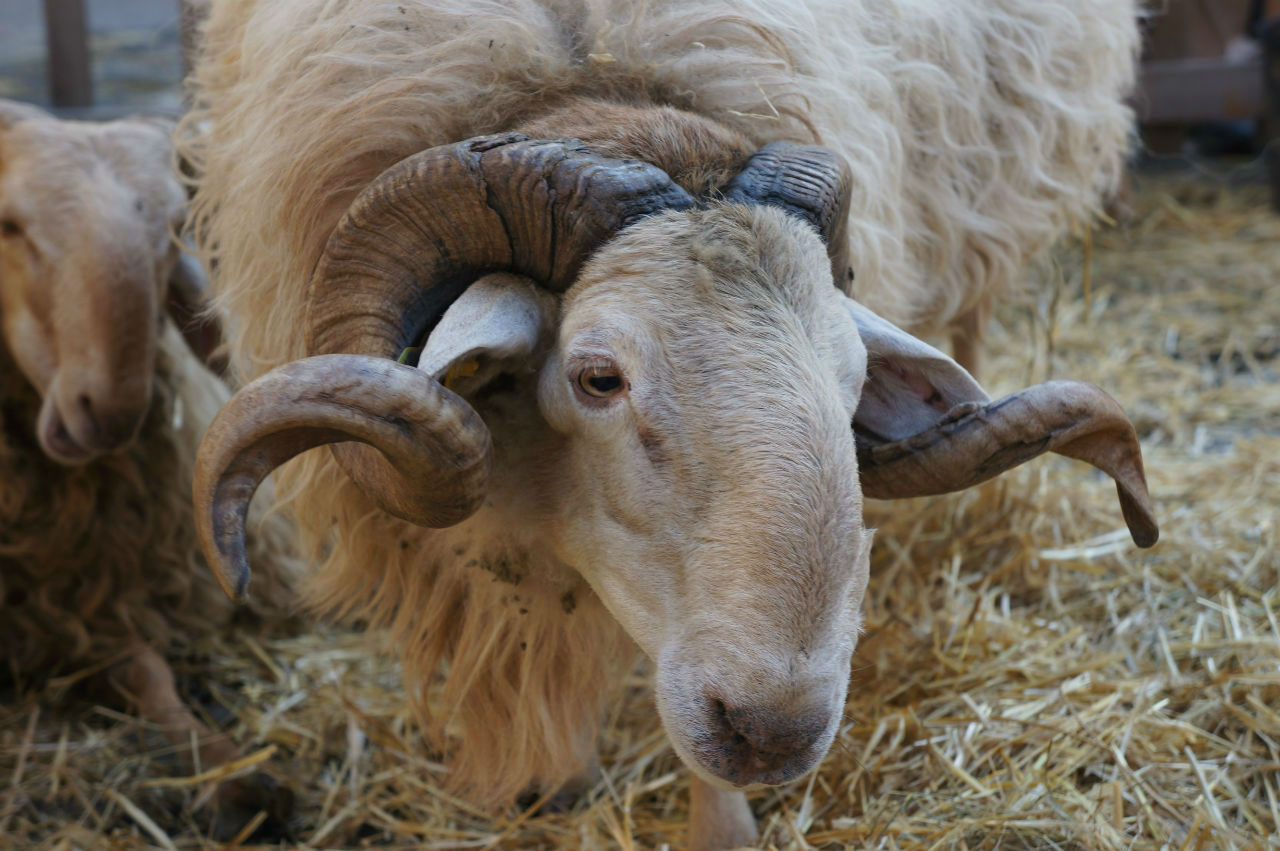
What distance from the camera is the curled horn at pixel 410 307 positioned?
62.6 inches

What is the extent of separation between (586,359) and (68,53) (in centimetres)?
555

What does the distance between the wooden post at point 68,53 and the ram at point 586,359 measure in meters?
4.01

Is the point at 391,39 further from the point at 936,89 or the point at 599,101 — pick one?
the point at 936,89

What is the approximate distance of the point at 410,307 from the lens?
6.06 feet

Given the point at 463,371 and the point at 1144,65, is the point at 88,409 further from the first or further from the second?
the point at 1144,65

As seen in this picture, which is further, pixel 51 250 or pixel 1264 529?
pixel 1264 529

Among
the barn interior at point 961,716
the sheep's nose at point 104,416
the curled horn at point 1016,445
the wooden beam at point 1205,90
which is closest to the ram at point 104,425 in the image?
the sheep's nose at point 104,416

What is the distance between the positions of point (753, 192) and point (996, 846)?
1.34 metres

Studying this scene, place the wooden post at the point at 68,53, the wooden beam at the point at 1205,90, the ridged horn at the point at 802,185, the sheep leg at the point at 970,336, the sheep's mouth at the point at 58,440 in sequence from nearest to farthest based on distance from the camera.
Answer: the ridged horn at the point at 802,185, the sheep's mouth at the point at 58,440, the sheep leg at the point at 970,336, the wooden post at the point at 68,53, the wooden beam at the point at 1205,90

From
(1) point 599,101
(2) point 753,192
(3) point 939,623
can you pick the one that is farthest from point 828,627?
(3) point 939,623

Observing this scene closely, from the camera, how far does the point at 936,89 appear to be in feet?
9.50

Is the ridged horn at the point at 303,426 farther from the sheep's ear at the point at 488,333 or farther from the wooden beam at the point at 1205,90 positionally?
the wooden beam at the point at 1205,90

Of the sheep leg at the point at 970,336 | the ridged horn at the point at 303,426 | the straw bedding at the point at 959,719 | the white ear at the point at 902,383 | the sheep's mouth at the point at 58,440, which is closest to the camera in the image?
the ridged horn at the point at 303,426

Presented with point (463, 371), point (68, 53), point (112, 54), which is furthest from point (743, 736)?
point (112, 54)
